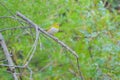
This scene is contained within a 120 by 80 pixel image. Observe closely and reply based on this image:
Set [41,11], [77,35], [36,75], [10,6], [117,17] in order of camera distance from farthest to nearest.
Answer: [117,17], [77,35], [36,75], [41,11], [10,6]

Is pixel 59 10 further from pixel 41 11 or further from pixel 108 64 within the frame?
pixel 108 64

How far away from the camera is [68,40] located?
2.19m

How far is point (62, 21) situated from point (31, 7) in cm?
52

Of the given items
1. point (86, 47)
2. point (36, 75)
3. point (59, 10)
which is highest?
point (59, 10)

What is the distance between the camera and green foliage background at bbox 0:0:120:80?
1.81m

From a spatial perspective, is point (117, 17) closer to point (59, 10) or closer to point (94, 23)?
point (94, 23)

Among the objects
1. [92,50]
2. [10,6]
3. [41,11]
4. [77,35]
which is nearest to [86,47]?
[92,50]

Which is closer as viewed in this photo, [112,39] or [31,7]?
[31,7]

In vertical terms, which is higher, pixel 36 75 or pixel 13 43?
pixel 13 43

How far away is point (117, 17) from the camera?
8.25ft

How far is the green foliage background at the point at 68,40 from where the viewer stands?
5.94ft

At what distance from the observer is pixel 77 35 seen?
2307 millimetres

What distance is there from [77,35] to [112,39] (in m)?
0.25

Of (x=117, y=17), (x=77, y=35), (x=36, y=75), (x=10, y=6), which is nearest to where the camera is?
(x=10, y=6)
